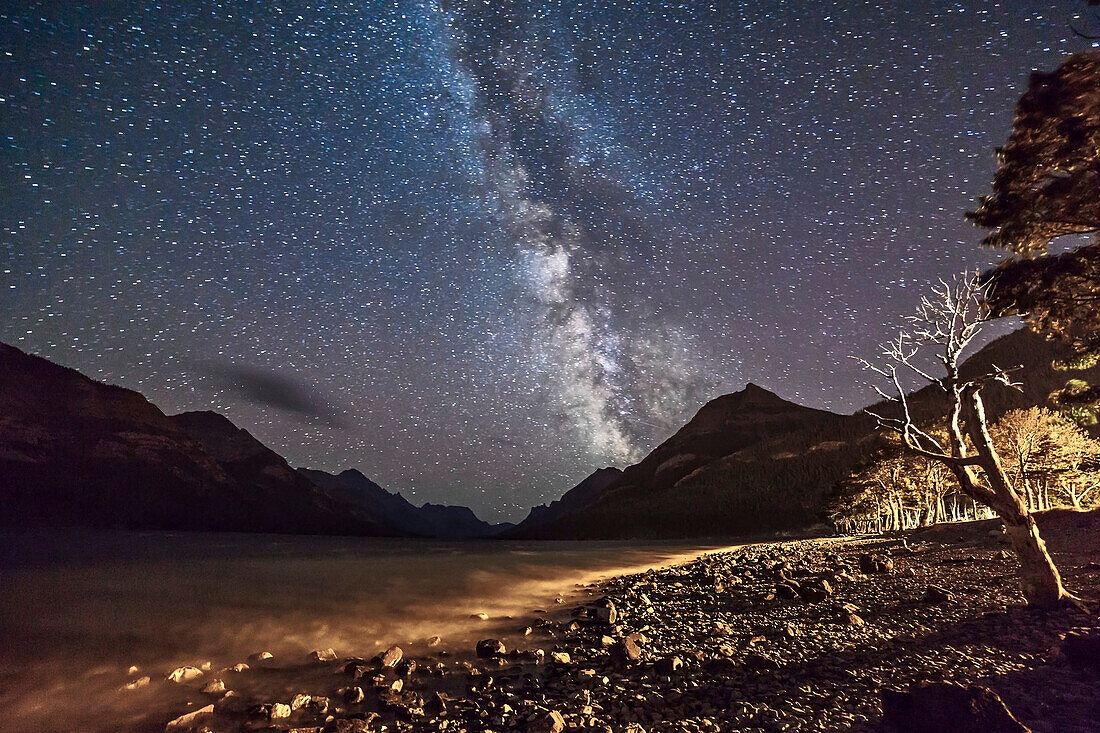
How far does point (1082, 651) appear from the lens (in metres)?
7.34

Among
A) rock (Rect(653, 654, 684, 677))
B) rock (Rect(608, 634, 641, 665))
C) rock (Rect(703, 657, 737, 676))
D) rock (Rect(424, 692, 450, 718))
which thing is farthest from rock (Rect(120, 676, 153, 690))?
rock (Rect(703, 657, 737, 676))

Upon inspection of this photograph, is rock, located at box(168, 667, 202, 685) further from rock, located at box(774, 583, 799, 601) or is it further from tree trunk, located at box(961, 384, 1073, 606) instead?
tree trunk, located at box(961, 384, 1073, 606)

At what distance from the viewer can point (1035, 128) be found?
10258mm

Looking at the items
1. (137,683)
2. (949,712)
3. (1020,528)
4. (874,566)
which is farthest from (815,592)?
(137,683)

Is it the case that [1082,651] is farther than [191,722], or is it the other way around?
[191,722]

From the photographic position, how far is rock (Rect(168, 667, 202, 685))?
10461mm

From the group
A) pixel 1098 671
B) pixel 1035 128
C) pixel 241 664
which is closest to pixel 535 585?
pixel 241 664

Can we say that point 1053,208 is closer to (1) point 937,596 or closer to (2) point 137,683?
(1) point 937,596

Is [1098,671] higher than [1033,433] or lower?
lower

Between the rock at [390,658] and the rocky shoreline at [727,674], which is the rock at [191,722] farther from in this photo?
the rock at [390,658]

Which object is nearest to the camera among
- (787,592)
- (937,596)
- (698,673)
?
(698,673)

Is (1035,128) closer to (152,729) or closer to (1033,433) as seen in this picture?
(152,729)

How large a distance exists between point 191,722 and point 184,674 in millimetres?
3573

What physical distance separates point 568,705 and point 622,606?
1091 cm
